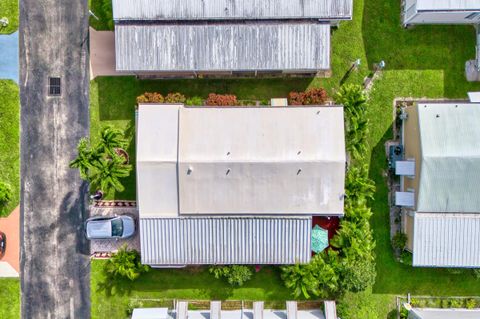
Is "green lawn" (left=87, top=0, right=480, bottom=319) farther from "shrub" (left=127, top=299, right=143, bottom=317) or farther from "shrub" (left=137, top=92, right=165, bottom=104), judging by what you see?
"shrub" (left=137, top=92, right=165, bottom=104)

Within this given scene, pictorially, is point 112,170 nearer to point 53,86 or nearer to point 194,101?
point 194,101

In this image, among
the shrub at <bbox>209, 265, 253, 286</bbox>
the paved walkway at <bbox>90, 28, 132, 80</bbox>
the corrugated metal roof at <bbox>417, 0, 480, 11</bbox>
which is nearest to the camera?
the corrugated metal roof at <bbox>417, 0, 480, 11</bbox>

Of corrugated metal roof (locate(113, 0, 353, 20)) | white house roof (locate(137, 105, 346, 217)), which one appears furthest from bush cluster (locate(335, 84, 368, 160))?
corrugated metal roof (locate(113, 0, 353, 20))

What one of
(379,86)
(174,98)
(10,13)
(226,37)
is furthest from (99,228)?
(379,86)

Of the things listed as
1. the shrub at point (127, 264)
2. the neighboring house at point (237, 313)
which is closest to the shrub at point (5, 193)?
the shrub at point (127, 264)

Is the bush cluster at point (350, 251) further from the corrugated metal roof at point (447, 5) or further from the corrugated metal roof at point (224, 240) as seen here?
the corrugated metal roof at point (447, 5)

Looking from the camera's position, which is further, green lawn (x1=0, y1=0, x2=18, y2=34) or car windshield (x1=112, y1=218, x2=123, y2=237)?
green lawn (x1=0, y1=0, x2=18, y2=34)
